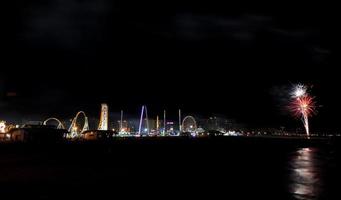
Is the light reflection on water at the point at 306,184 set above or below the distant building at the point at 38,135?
below

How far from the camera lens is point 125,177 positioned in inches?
595

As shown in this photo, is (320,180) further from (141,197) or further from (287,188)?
(141,197)

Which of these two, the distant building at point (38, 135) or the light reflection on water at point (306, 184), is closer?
the light reflection on water at point (306, 184)

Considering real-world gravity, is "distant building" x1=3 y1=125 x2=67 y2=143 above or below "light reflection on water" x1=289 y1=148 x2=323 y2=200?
above

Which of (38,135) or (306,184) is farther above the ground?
(38,135)

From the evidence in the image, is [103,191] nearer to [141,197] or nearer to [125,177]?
[141,197]

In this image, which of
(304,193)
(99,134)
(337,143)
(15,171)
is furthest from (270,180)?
(99,134)

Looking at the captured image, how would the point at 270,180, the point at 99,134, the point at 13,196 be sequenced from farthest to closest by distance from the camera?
the point at 99,134, the point at 270,180, the point at 13,196

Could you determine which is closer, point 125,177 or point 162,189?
point 162,189

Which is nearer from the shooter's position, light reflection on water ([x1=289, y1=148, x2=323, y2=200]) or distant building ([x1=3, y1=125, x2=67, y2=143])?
light reflection on water ([x1=289, y1=148, x2=323, y2=200])

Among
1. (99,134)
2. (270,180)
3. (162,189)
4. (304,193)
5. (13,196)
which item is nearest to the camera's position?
(13,196)

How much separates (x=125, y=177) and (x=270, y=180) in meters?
6.95

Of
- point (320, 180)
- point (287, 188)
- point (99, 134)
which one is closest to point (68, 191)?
point (287, 188)

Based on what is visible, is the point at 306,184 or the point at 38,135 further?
the point at 38,135
